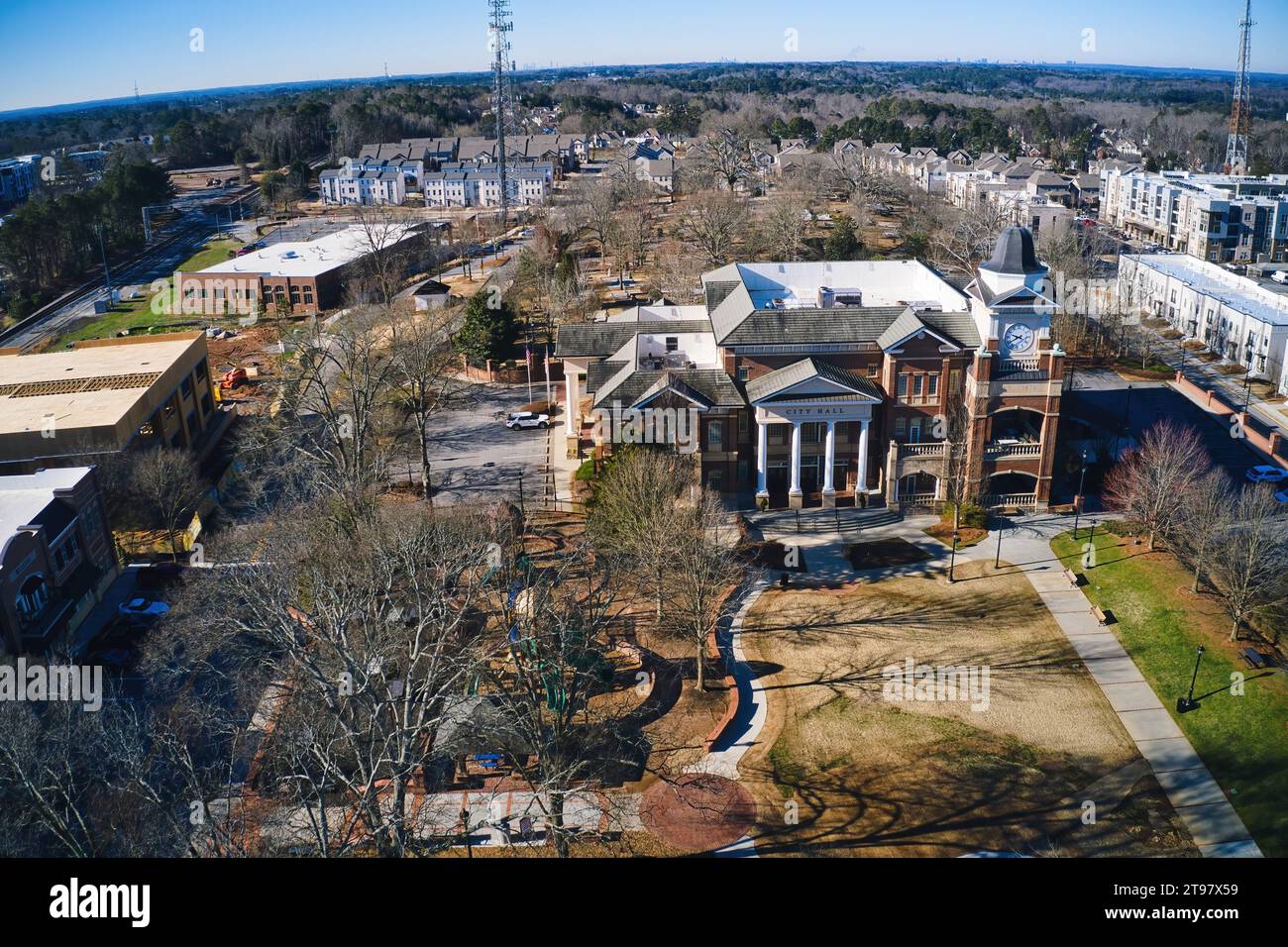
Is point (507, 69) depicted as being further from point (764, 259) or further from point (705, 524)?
point (705, 524)

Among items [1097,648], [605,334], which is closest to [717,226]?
[605,334]

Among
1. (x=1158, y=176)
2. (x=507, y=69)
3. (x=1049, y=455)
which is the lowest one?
(x=1049, y=455)

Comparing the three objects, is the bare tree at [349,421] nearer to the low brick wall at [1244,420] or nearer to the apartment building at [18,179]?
the low brick wall at [1244,420]

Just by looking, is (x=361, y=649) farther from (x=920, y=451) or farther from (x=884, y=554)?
(x=920, y=451)
